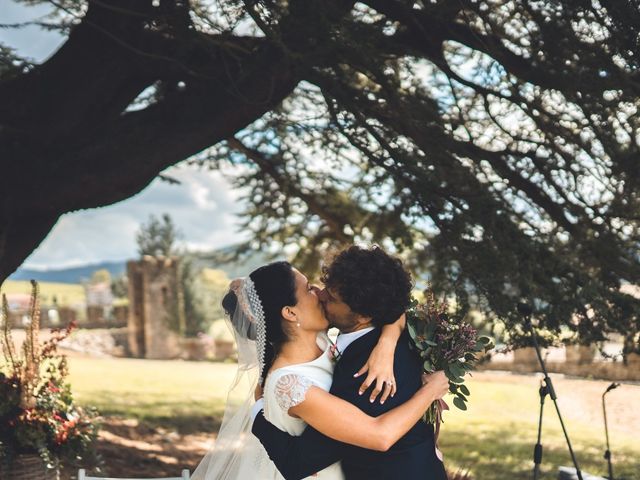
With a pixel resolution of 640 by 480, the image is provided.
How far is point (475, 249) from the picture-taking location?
21.2 feet

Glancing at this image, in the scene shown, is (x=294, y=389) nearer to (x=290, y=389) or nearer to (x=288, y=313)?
(x=290, y=389)

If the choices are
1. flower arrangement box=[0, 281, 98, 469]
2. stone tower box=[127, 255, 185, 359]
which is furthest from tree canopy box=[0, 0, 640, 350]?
stone tower box=[127, 255, 185, 359]

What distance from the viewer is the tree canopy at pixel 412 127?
5.77 m

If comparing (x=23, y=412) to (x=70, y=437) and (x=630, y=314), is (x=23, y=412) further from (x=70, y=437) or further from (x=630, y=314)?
(x=630, y=314)

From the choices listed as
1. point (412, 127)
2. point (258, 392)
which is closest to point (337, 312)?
point (258, 392)

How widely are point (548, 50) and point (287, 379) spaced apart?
3.67 m

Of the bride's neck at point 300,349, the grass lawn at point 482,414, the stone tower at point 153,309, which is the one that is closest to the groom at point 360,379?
the bride's neck at point 300,349

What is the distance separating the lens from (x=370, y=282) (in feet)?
9.10

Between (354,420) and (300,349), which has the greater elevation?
(300,349)

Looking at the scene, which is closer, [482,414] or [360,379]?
[360,379]

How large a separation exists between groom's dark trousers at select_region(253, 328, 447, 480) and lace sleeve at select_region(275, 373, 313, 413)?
0.40 feet

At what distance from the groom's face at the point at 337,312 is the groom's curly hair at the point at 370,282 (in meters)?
0.05

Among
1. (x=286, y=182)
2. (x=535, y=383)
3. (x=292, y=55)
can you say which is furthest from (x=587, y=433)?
(x=292, y=55)

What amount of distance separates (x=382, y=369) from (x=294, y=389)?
31 centimetres
